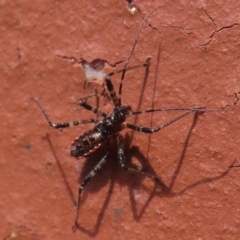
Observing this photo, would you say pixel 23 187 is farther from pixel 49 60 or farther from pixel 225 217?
pixel 225 217

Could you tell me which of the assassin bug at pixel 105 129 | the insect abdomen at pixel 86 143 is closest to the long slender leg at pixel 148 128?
the assassin bug at pixel 105 129

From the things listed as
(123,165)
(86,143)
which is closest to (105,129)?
(86,143)

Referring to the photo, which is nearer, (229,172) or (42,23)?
(229,172)

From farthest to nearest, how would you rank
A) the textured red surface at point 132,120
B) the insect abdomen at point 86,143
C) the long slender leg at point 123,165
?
the insect abdomen at point 86,143
the long slender leg at point 123,165
the textured red surface at point 132,120

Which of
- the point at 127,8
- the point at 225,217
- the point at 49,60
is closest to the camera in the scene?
the point at 225,217

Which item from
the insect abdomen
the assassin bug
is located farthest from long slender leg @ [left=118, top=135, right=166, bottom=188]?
the insect abdomen

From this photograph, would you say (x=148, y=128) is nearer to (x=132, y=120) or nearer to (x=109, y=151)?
(x=132, y=120)

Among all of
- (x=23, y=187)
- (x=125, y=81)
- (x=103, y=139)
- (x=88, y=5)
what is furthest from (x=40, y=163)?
(x=88, y=5)

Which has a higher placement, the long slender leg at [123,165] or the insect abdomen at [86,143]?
the insect abdomen at [86,143]

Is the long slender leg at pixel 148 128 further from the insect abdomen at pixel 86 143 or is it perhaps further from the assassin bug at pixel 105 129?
the insect abdomen at pixel 86 143
